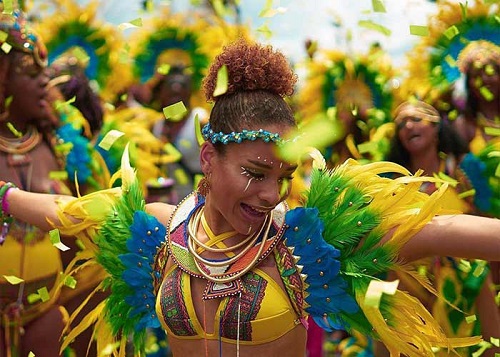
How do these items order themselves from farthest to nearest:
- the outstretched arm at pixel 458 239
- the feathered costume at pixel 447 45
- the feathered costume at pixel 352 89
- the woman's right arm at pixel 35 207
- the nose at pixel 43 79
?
the feathered costume at pixel 352 89
the feathered costume at pixel 447 45
the nose at pixel 43 79
the woman's right arm at pixel 35 207
the outstretched arm at pixel 458 239

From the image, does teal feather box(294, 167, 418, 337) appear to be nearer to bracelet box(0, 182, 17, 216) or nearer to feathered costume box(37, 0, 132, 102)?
bracelet box(0, 182, 17, 216)

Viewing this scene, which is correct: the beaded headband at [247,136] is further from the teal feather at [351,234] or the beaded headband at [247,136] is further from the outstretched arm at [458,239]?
the outstretched arm at [458,239]

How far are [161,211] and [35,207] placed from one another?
480 mm

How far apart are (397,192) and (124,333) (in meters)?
1.17

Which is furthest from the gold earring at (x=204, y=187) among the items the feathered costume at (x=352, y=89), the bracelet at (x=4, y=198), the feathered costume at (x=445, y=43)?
the feathered costume at (x=352, y=89)

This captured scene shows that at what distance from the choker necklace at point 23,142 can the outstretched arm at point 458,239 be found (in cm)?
229

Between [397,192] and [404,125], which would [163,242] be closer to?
[397,192]

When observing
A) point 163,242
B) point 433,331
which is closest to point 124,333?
point 163,242

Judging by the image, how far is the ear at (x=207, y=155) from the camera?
2887 mm

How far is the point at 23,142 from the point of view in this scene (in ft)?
14.6

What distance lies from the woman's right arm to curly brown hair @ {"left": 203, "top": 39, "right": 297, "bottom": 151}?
2.58 ft

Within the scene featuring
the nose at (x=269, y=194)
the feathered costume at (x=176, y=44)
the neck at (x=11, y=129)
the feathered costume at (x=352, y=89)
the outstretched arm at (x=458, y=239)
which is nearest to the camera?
the outstretched arm at (x=458, y=239)

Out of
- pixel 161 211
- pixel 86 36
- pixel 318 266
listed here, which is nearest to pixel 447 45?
pixel 86 36

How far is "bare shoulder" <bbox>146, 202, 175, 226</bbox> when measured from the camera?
10.6ft
